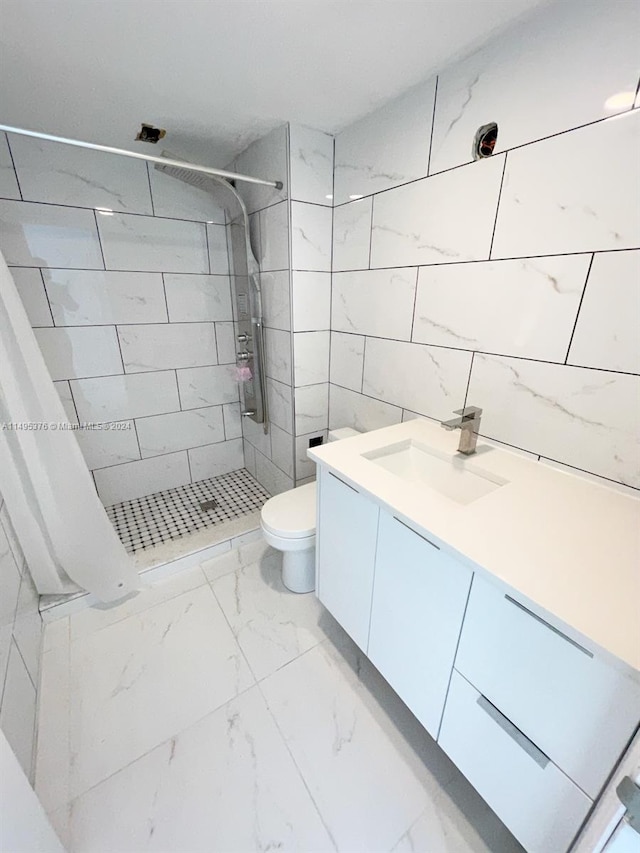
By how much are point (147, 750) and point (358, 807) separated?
2.22 feet

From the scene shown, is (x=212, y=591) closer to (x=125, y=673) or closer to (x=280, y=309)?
(x=125, y=673)

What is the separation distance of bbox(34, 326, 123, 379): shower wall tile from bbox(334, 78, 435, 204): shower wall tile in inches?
58.6

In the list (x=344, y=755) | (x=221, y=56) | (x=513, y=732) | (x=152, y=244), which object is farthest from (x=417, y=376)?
(x=152, y=244)

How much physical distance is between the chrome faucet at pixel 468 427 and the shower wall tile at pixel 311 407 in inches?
34.7

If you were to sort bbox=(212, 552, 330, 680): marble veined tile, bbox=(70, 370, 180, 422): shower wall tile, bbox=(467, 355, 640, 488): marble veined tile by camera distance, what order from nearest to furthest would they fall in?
1. bbox=(467, 355, 640, 488): marble veined tile
2. bbox=(212, 552, 330, 680): marble veined tile
3. bbox=(70, 370, 180, 422): shower wall tile

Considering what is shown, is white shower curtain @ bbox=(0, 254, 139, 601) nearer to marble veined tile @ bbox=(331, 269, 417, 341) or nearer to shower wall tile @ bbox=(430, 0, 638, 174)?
marble veined tile @ bbox=(331, 269, 417, 341)

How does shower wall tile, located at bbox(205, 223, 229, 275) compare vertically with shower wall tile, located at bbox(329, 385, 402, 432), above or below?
above

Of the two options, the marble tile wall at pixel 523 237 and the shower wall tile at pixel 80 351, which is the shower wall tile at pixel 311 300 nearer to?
the marble tile wall at pixel 523 237

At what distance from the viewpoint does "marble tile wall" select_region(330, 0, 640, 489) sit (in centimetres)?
85

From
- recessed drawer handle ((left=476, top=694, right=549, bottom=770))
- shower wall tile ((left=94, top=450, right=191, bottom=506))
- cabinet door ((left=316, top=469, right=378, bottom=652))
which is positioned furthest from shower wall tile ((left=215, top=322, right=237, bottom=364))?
recessed drawer handle ((left=476, top=694, right=549, bottom=770))

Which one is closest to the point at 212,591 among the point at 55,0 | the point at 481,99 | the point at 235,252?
the point at 235,252

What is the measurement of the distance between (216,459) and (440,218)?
205 cm

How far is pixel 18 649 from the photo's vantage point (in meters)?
1.15

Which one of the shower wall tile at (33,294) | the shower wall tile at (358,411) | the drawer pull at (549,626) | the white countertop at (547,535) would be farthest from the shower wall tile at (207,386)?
the drawer pull at (549,626)
